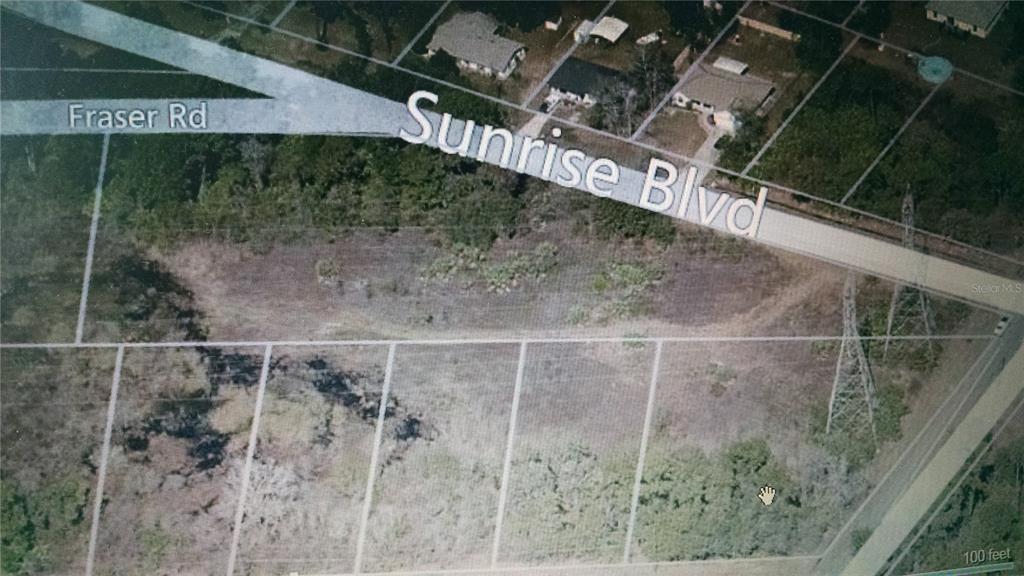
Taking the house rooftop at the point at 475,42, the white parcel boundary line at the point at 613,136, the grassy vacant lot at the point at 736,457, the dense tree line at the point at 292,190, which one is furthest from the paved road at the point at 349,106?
the grassy vacant lot at the point at 736,457

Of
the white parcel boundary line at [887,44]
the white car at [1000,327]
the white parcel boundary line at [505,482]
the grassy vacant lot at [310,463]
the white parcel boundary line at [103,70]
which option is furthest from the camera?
the white parcel boundary line at [887,44]

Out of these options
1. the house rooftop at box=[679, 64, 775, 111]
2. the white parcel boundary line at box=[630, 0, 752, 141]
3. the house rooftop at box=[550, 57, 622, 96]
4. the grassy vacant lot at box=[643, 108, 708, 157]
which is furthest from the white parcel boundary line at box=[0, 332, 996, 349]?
the house rooftop at box=[550, 57, 622, 96]

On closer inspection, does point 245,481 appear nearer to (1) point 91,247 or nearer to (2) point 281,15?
(1) point 91,247

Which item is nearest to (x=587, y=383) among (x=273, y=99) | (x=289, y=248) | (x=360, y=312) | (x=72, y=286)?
(x=360, y=312)

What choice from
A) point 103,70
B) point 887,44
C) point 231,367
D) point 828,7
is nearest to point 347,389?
point 231,367

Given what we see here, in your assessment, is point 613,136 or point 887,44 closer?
point 613,136

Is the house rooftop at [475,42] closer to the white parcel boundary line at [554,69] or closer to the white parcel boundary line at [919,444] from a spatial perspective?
the white parcel boundary line at [554,69]

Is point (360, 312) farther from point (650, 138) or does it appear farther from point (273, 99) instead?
point (650, 138)
